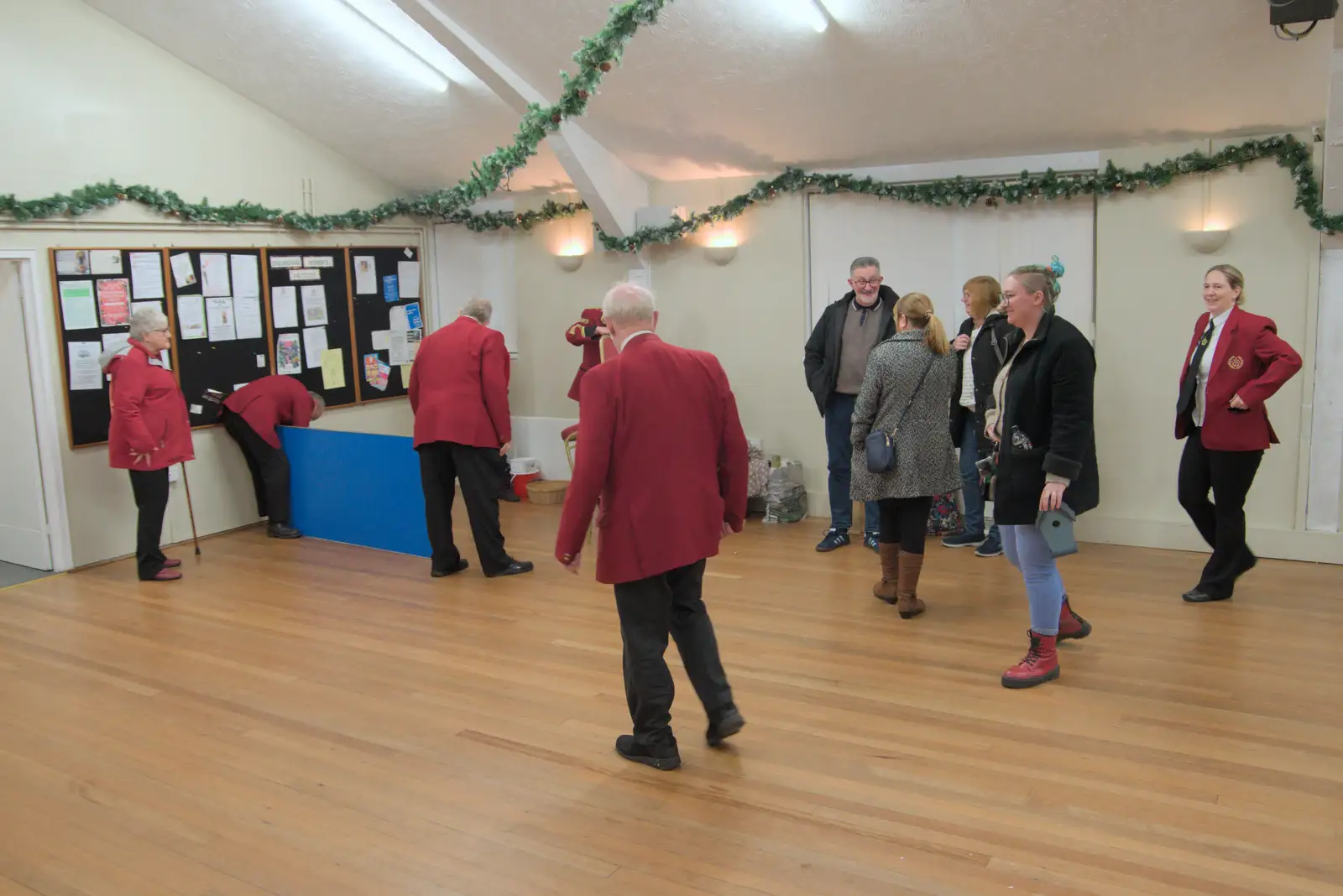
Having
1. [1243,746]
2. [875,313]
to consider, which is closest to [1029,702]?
[1243,746]

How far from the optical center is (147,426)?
19.5 ft

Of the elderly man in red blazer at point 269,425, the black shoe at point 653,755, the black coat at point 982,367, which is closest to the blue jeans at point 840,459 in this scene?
the black coat at point 982,367

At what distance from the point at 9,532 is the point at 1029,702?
5808mm

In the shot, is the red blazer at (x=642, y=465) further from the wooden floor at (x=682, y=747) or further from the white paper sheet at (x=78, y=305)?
the white paper sheet at (x=78, y=305)

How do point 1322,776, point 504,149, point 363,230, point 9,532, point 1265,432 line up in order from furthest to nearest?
1. point 363,230
2. point 9,532
3. point 504,149
4. point 1265,432
5. point 1322,776

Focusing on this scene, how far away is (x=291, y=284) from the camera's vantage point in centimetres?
764

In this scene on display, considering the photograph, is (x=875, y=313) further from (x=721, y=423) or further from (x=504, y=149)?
(x=721, y=423)

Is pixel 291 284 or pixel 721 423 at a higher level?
pixel 291 284

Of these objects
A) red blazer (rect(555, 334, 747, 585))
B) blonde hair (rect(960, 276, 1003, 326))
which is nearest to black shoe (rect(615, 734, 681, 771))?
red blazer (rect(555, 334, 747, 585))

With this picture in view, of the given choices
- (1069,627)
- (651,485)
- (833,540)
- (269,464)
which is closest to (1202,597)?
(1069,627)

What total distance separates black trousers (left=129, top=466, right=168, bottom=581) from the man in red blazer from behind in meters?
3.56

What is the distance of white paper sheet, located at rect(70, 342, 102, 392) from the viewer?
6344 millimetres

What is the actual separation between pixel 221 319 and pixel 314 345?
0.78 metres

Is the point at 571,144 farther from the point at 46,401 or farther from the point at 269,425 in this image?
the point at 46,401
